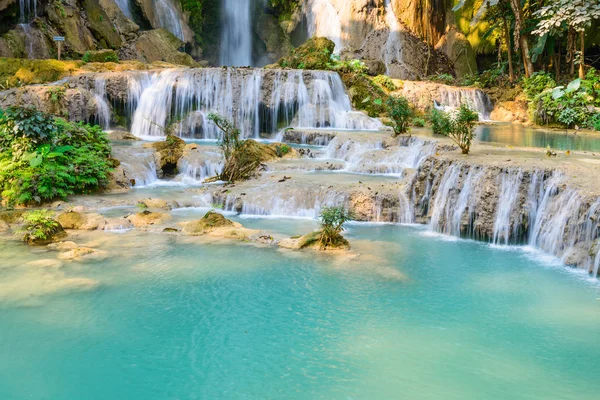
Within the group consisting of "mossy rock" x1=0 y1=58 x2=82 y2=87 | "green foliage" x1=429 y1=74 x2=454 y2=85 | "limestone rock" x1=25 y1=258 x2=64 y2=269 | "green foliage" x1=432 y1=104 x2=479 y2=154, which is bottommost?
"limestone rock" x1=25 y1=258 x2=64 y2=269

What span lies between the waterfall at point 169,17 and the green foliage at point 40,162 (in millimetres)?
19890

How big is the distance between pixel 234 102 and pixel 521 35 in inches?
436

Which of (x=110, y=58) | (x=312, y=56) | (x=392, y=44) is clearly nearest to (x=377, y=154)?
(x=312, y=56)

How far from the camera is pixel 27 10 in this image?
22922 millimetres

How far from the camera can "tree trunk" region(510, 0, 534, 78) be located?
66.0 feet

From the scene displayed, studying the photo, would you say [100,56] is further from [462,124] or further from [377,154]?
[462,124]

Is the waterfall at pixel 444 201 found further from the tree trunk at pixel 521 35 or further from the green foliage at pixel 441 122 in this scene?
the tree trunk at pixel 521 35

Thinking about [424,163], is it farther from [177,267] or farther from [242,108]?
[242,108]

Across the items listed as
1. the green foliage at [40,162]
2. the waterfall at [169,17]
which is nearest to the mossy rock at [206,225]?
the green foliage at [40,162]

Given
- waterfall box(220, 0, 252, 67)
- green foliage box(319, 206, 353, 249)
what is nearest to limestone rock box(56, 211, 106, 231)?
green foliage box(319, 206, 353, 249)

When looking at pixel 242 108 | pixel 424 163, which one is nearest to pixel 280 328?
pixel 424 163

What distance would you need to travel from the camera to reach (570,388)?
14.6ft

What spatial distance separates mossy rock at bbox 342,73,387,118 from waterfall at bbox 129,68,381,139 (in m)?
1.21

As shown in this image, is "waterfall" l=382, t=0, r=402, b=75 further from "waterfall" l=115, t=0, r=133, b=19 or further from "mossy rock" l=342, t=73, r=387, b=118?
"waterfall" l=115, t=0, r=133, b=19
